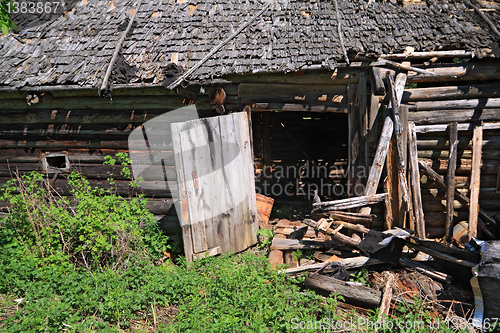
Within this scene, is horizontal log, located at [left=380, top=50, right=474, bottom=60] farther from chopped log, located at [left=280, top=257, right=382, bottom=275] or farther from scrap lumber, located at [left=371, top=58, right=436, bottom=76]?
chopped log, located at [left=280, top=257, right=382, bottom=275]

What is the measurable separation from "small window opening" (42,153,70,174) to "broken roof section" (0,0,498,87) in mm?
1301

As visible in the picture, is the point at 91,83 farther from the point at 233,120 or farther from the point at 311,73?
the point at 311,73

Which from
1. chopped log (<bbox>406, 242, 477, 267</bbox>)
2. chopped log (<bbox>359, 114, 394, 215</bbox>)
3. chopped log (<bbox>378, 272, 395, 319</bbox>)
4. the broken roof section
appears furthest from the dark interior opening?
chopped log (<bbox>378, 272, 395, 319</bbox>)

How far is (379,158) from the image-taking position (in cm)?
533

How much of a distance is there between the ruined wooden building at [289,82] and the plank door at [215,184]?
0.66 metres

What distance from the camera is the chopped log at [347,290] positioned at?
13.8 ft

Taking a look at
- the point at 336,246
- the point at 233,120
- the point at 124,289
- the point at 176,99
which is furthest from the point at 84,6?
the point at 336,246

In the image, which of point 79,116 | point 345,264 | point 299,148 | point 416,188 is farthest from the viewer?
point 299,148

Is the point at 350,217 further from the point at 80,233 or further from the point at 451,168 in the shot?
the point at 80,233

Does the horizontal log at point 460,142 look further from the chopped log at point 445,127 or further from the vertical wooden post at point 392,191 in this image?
the vertical wooden post at point 392,191

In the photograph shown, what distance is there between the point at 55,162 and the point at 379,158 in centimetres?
574

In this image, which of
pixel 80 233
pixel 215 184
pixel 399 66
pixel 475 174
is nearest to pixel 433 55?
pixel 399 66

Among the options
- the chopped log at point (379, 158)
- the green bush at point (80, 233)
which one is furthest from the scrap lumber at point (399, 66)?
the green bush at point (80, 233)

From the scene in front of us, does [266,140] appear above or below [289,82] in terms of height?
below
